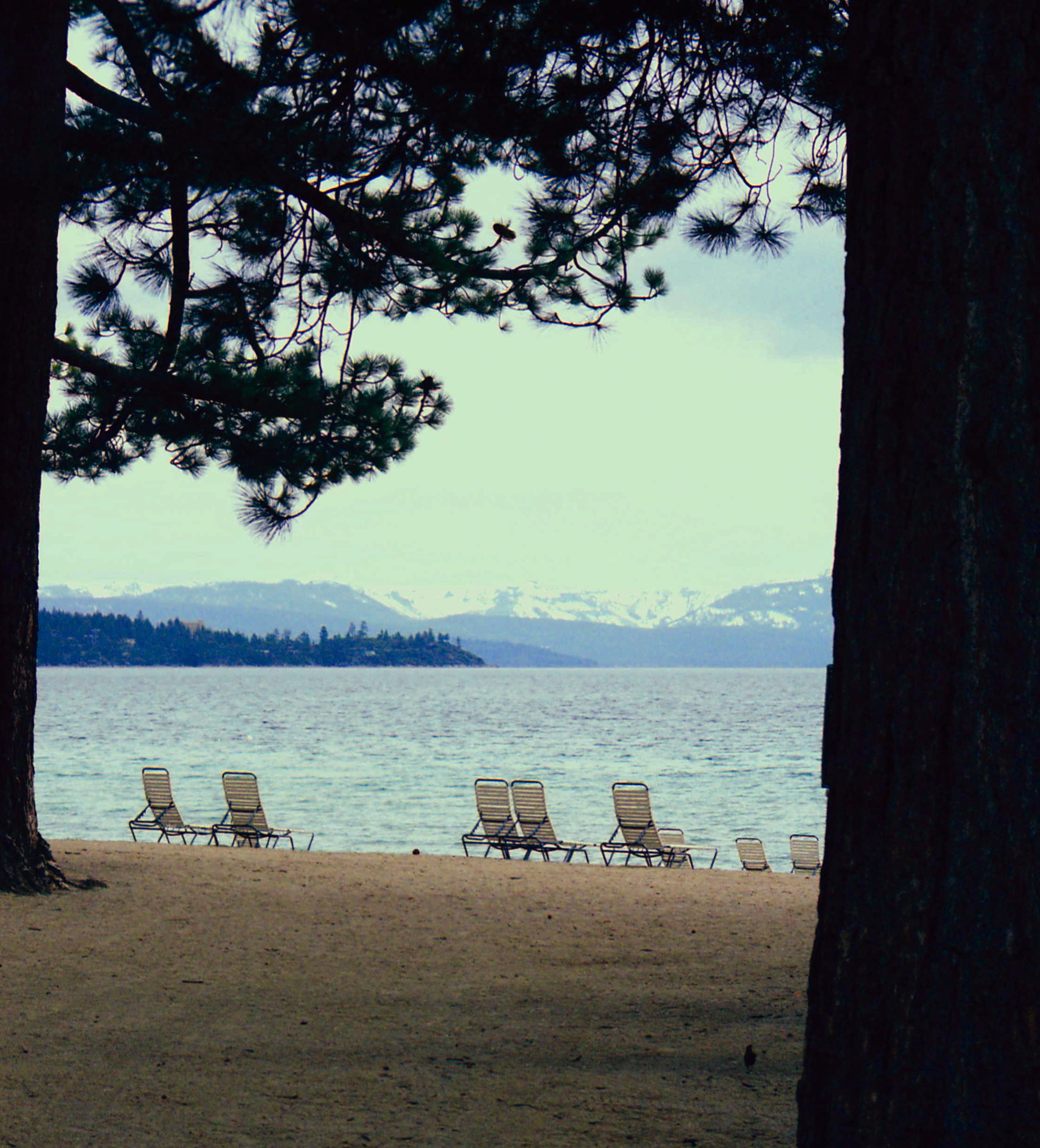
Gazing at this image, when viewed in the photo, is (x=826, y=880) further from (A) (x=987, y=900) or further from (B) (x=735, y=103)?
(B) (x=735, y=103)

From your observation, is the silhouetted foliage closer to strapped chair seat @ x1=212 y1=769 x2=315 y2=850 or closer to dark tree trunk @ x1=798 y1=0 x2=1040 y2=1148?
dark tree trunk @ x1=798 y1=0 x2=1040 y2=1148

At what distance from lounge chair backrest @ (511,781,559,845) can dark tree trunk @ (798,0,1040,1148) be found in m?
11.4

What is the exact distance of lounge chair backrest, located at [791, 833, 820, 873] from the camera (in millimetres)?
17562

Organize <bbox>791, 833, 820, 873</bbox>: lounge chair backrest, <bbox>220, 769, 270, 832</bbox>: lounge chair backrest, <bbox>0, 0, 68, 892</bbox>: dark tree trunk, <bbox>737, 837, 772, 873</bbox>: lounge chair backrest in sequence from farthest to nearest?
<bbox>791, 833, 820, 873</bbox>: lounge chair backrest
<bbox>737, 837, 772, 873</bbox>: lounge chair backrest
<bbox>220, 769, 270, 832</bbox>: lounge chair backrest
<bbox>0, 0, 68, 892</bbox>: dark tree trunk

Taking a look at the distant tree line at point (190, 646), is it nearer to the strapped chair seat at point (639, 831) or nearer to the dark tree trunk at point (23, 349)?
the strapped chair seat at point (639, 831)

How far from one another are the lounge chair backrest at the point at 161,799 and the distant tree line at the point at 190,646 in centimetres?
13421

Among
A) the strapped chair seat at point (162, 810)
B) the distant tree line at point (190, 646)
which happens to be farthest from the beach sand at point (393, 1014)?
the distant tree line at point (190, 646)

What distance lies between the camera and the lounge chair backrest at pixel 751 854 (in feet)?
57.1

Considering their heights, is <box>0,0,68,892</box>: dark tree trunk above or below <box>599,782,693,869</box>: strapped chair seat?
above

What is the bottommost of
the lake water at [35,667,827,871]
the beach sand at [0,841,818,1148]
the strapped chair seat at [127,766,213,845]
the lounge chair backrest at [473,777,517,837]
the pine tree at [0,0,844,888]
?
the lake water at [35,667,827,871]

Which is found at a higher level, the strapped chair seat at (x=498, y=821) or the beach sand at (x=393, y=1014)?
the beach sand at (x=393, y=1014)

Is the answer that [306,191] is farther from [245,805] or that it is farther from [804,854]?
[804,854]

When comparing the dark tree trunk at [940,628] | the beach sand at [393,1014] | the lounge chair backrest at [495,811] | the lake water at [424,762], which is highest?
the dark tree trunk at [940,628]

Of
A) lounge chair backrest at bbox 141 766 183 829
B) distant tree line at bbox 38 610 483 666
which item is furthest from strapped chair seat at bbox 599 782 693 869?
distant tree line at bbox 38 610 483 666
